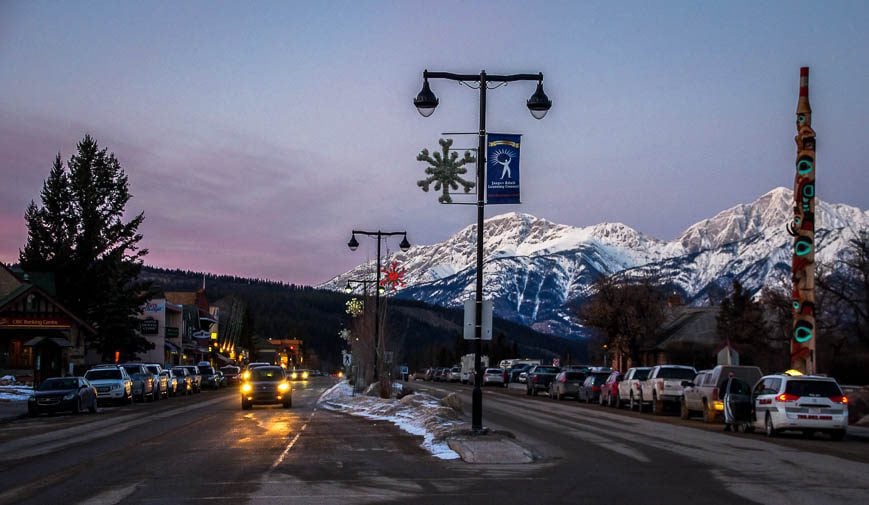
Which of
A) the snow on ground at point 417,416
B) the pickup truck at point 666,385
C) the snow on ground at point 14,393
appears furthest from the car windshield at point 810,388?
the snow on ground at point 14,393

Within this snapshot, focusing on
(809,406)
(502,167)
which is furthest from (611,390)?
(502,167)

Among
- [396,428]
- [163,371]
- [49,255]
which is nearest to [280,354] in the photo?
[49,255]

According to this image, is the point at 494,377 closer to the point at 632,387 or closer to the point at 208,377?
the point at 208,377

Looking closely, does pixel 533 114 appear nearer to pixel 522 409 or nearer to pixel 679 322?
pixel 522 409

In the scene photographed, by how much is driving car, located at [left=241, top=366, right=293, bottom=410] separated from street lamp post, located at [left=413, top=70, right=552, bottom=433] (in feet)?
68.1

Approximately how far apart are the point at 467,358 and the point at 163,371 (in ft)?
127

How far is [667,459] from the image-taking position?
1964cm

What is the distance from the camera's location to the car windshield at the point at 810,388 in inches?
1028

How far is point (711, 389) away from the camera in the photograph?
33.3m

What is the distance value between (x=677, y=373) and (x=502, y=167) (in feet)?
65.8

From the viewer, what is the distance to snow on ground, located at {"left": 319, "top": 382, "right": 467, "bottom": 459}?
22.8 meters

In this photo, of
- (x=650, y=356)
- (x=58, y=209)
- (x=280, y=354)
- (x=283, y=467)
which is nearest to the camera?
(x=283, y=467)

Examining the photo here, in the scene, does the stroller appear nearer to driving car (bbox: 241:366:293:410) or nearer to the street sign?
the street sign

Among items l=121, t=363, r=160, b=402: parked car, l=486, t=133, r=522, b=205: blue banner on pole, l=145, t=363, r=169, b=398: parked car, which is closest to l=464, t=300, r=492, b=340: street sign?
l=486, t=133, r=522, b=205: blue banner on pole
